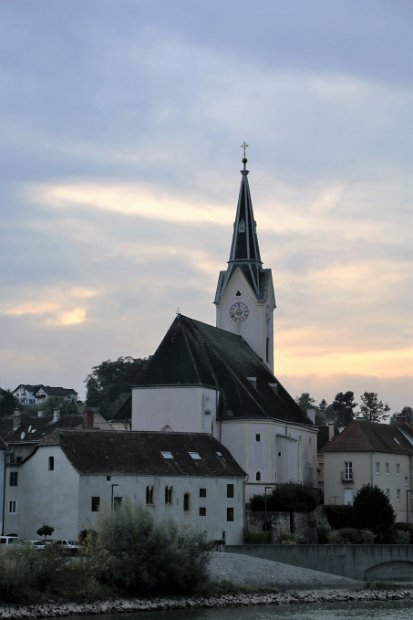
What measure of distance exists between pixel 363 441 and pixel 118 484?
1078 inches

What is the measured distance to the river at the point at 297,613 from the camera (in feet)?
194

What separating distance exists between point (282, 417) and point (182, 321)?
403 inches

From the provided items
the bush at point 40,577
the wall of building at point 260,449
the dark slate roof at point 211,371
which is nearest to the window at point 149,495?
the wall of building at point 260,449

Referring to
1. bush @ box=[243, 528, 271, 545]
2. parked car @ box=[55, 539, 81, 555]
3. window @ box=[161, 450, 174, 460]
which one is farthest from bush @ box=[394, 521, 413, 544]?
parked car @ box=[55, 539, 81, 555]

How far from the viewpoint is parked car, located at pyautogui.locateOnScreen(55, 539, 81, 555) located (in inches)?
2571

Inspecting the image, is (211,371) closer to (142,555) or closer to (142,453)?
(142,453)

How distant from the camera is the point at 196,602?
2498 inches

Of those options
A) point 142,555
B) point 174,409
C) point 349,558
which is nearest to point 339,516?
point 349,558

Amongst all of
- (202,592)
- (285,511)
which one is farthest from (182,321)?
(202,592)

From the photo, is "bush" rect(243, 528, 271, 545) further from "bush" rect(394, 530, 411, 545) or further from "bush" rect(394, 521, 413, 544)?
"bush" rect(394, 521, 413, 544)

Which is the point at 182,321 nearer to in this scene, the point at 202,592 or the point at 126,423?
the point at 126,423

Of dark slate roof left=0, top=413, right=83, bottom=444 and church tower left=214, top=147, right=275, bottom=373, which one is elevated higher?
church tower left=214, top=147, right=275, bottom=373

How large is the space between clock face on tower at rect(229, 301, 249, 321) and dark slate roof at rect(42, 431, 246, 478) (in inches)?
915

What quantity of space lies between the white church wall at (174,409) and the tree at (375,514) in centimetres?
1129
